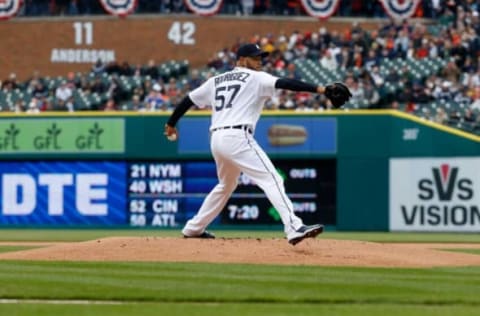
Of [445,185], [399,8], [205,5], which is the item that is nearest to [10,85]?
[205,5]

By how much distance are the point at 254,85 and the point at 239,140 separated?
23.4 inches

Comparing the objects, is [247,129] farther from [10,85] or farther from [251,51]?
[10,85]

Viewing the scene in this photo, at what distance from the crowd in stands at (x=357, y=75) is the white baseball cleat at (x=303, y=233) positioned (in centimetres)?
1426

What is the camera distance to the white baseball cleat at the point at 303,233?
13.4 metres

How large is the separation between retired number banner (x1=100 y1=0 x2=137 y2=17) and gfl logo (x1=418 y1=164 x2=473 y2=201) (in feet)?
39.1

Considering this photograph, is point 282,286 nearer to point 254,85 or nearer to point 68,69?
point 254,85

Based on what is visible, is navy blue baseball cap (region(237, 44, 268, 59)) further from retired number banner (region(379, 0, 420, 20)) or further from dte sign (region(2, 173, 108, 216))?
retired number banner (region(379, 0, 420, 20))

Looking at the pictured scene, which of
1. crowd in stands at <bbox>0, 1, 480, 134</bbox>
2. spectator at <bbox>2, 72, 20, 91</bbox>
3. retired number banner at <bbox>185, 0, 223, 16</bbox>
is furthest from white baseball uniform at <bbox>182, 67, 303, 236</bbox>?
spectator at <bbox>2, 72, 20, 91</bbox>

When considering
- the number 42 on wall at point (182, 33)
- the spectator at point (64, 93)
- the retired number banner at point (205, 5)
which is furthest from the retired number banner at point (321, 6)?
the spectator at point (64, 93)

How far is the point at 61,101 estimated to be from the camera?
32.3 metres

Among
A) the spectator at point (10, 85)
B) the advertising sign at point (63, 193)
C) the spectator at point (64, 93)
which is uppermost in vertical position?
the spectator at point (10, 85)

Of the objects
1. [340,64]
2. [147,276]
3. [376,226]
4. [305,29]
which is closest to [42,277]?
[147,276]

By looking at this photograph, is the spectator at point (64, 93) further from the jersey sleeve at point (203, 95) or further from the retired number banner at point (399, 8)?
the jersey sleeve at point (203, 95)

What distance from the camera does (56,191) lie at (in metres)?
28.3
